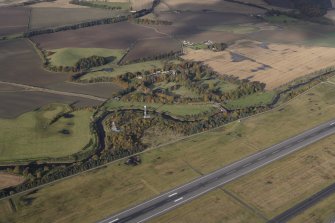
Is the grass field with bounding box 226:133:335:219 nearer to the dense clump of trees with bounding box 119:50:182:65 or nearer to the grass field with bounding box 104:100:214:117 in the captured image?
the grass field with bounding box 104:100:214:117

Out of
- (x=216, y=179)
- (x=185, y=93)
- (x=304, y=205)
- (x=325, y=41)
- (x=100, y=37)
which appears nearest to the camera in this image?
(x=304, y=205)

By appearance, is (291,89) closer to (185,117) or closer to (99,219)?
(185,117)

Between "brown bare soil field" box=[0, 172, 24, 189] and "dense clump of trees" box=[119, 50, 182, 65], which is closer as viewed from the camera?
"brown bare soil field" box=[0, 172, 24, 189]

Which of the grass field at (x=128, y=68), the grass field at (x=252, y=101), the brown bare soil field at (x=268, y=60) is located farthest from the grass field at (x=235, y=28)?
the grass field at (x=252, y=101)

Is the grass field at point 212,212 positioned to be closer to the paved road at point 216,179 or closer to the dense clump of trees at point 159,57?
the paved road at point 216,179

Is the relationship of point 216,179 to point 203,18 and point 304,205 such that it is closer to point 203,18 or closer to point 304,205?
point 304,205

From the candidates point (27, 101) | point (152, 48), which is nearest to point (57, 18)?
point (152, 48)

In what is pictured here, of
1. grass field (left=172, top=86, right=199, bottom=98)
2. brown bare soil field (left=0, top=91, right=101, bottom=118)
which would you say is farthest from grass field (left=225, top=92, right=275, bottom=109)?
brown bare soil field (left=0, top=91, right=101, bottom=118)
